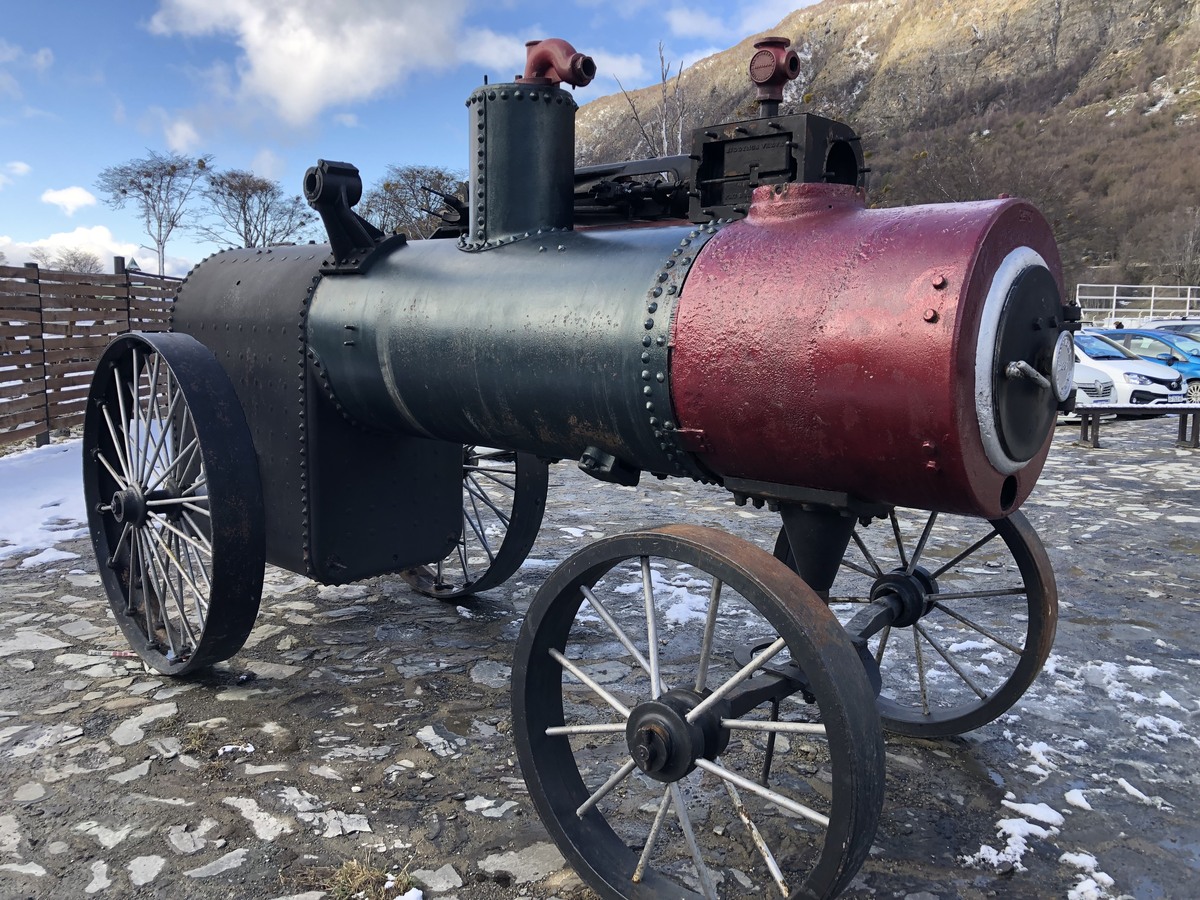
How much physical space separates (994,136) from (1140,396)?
6022cm

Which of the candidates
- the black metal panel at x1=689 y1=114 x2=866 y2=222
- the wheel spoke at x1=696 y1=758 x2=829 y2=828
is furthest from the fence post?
the wheel spoke at x1=696 y1=758 x2=829 y2=828

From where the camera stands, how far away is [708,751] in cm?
227

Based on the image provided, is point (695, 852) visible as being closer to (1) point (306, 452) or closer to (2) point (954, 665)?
(2) point (954, 665)

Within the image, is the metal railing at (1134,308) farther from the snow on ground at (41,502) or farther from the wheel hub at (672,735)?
the wheel hub at (672,735)

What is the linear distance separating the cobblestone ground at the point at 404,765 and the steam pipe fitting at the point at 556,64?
7.69ft

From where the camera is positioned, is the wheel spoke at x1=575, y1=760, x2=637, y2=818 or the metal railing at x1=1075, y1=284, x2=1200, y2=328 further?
the metal railing at x1=1075, y1=284, x2=1200, y2=328

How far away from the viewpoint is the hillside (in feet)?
152

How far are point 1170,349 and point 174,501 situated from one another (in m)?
15.0

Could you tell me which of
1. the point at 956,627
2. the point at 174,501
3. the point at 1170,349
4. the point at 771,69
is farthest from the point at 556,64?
the point at 1170,349

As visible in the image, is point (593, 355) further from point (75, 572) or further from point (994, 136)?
point (994, 136)

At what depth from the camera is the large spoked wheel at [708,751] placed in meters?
2.00

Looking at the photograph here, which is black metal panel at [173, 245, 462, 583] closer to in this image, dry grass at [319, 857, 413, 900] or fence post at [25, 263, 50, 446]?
dry grass at [319, 857, 413, 900]

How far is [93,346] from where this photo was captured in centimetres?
1059

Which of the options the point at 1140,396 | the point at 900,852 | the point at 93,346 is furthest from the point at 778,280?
the point at 1140,396
